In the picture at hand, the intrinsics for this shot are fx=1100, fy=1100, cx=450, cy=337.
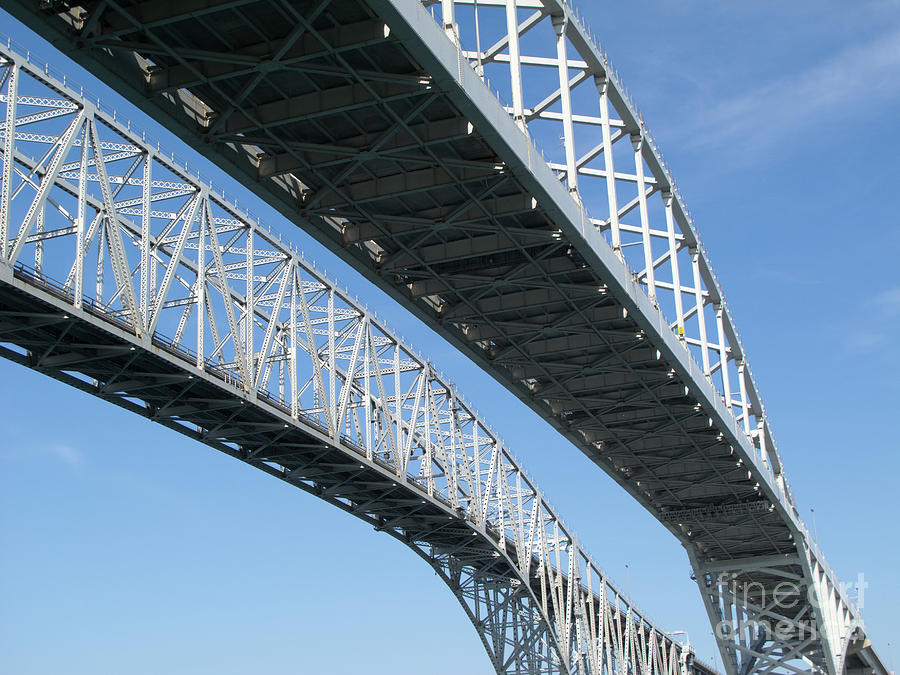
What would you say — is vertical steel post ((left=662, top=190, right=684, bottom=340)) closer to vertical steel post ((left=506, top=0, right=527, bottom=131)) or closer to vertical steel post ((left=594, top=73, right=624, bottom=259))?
vertical steel post ((left=594, top=73, right=624, bottom=259))

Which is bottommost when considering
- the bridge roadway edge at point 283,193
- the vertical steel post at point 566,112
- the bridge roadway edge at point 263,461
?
the bridge roadway edge at point 263,461

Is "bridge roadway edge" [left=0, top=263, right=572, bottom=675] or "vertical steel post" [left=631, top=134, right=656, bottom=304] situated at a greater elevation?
"vertical steel post" [left=631, top=134, right=656, bottom=304]

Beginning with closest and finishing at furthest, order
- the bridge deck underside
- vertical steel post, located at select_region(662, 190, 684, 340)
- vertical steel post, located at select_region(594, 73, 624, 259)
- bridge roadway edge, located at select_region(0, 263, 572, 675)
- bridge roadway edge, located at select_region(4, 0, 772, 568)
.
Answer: bridge roadway edge, located at select_region(4, 0, 772, 568)
the bridge deck underside
bridge roadway edge, located at select_region(0, 263, 572, 675)
vertical steel post, located at select_region(594, 73, 624, 259)
vertical steel post, located at select_region(662, 190, 684, 340)

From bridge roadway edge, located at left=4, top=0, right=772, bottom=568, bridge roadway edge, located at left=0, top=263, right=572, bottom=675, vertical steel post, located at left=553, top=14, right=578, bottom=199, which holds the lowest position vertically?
bridge roadway edge, located at left=0, top=263, right=572, bottom=675

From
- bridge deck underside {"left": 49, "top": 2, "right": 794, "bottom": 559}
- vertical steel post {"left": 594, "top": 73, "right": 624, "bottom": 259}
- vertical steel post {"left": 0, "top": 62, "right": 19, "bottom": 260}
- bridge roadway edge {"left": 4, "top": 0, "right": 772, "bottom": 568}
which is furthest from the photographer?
vertical steel post {"left": 594, "top": 73, "right": 624, "bottom": 259}

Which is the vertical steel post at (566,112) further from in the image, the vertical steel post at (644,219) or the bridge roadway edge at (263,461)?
the bridge roadway edge at (263,461)

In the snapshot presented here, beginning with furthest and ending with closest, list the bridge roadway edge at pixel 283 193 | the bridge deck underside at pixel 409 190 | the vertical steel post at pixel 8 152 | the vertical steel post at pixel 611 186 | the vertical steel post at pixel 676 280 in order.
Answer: the vertical steel post at pixel 676 280
the vertical steel post at pixel 611 186
the vertical steel post at pixel 8 152
the bridge deck underside at pixel 409 190
the bridge roadway edge at pixel 283 193

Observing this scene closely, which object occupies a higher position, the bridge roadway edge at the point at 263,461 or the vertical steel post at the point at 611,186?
the vertical steel post at the point at 611,186

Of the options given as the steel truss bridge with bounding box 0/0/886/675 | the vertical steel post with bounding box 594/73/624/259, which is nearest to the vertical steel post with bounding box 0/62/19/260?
the steel truss bridge with bounding box 0/0/886/675

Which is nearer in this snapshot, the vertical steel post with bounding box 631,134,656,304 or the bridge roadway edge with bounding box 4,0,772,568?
the bridge roadway edge with bounding box 4,0,772,568

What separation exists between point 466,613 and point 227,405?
37047 mm

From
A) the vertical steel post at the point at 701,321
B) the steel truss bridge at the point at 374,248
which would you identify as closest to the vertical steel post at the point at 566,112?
the steel truss bridge at the point at 374,248

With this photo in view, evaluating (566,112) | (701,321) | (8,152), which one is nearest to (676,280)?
(701,321)

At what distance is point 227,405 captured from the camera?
36.3 metres
